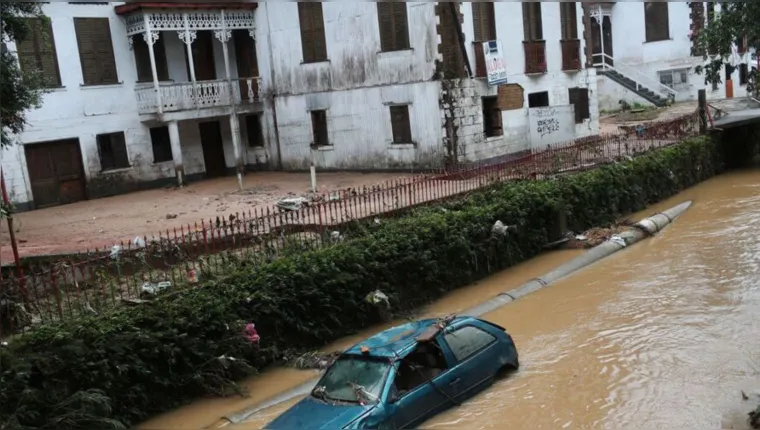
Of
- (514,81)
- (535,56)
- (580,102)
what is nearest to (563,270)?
(514,81)

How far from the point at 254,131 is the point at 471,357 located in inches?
864

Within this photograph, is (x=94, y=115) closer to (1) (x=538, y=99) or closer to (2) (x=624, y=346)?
(1) (x=538, y=99)

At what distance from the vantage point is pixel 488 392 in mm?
8672

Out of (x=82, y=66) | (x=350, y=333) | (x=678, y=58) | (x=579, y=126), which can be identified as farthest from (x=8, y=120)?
(x=678, y=58)

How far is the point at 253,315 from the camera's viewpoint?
10.3 meters

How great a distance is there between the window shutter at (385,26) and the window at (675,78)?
861 inches

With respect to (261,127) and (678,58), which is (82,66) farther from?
(678,58)

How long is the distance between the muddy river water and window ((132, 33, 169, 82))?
17.1 metres

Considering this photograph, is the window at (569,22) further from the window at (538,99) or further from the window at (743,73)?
the window at (743,73)

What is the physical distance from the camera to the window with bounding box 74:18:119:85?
78.1 ft

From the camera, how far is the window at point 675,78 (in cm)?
3734

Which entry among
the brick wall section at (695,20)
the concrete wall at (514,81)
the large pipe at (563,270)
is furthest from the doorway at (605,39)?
the large pipe at (563,270)

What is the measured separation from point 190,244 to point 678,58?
34.2 meters

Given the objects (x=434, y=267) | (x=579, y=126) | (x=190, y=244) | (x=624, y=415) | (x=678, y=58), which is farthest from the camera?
(x=678, y=58)
